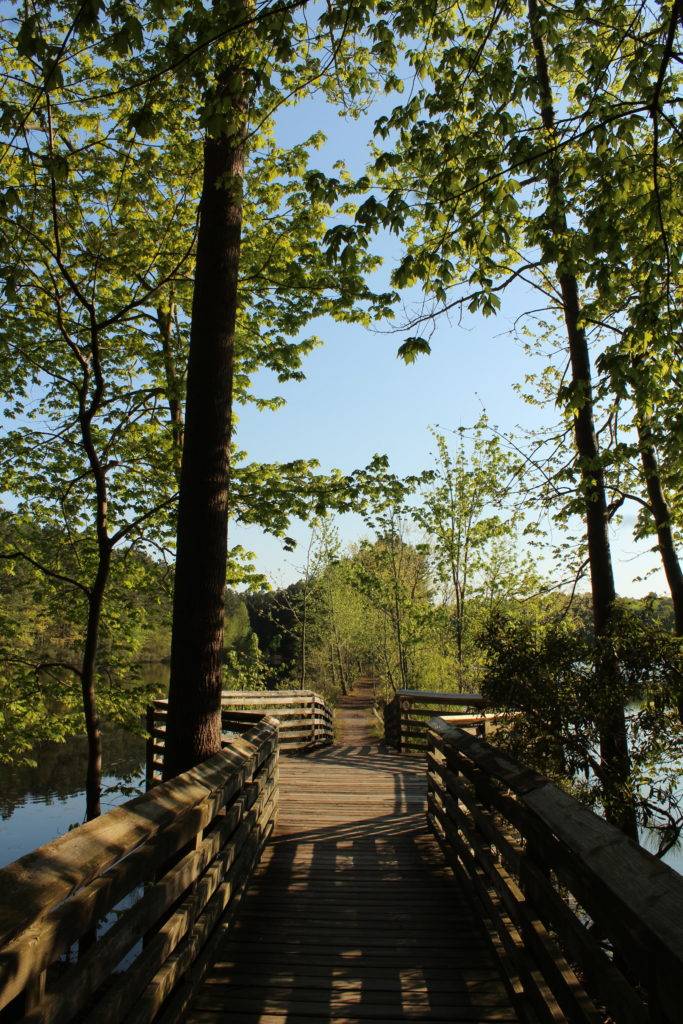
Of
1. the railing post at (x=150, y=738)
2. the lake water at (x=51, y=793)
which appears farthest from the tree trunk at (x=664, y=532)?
the lake water at (x=51, y=793)

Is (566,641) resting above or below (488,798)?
above

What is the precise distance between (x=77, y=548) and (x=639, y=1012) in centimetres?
1066

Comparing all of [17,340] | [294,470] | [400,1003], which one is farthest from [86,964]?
[17,340]

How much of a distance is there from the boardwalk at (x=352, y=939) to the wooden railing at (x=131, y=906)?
0.26 metres

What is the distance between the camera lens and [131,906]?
9.59ft

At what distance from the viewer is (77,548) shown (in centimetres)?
1111

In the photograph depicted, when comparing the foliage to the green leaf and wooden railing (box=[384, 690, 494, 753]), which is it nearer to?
the green leaf

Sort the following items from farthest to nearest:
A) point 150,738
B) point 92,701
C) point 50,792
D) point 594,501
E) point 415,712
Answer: point 50,792
point 415,712
point 150,738
point 92,701
point 594,501

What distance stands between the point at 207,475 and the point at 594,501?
493 cm

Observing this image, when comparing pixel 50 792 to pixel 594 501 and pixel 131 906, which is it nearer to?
pixel 594 501

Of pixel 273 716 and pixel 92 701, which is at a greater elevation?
pixel 92 701

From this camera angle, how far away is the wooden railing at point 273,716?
10.6 m

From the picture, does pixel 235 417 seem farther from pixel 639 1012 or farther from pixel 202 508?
pixel 639 1012

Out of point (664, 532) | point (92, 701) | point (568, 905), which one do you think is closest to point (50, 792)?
point (92, 701)
